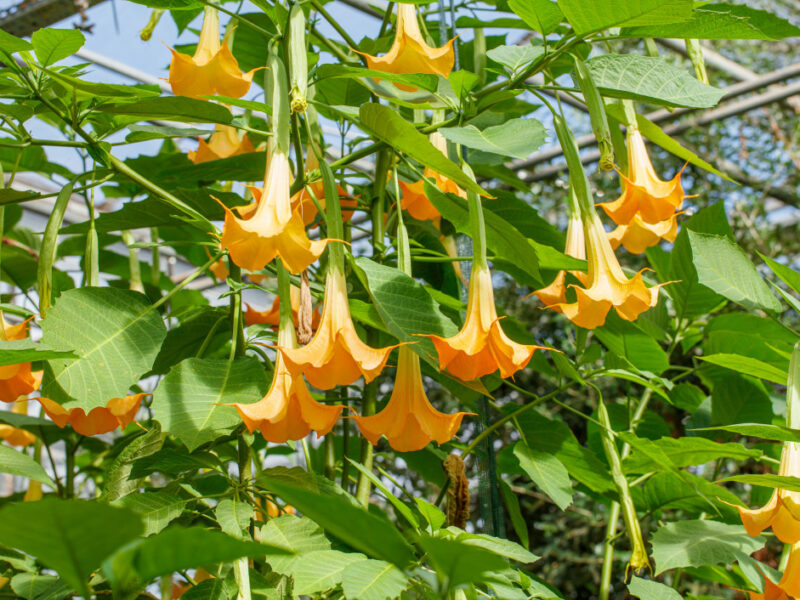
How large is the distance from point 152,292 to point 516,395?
250 cm

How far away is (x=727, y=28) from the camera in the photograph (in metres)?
0.69

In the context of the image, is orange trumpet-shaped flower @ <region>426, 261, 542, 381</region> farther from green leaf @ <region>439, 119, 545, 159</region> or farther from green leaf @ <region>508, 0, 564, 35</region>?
green leaf @ <region>508, 0, 564, 35</region>

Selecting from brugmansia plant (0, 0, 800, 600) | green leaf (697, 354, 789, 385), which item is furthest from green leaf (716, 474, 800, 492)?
green leaf (697, 354, 789, 385)

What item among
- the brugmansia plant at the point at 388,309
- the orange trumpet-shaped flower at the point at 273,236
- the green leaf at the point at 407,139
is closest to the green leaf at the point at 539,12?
the brugmansia plant at the point at 388,309

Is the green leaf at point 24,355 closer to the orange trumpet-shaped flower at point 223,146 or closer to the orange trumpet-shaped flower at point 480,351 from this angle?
the orange trumpet-shaped flower at point 480,351

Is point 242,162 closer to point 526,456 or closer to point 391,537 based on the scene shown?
point 526,456

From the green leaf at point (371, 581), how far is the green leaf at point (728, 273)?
49 cm

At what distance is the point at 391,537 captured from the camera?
0.35m

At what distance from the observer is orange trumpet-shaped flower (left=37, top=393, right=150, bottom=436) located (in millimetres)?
725

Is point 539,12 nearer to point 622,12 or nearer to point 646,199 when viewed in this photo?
point 622,12

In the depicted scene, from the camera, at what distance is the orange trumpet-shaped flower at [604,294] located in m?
0.71

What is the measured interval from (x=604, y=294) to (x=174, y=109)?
1.42ft

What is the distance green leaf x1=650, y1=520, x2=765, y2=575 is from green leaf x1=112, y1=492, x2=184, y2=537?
49cm

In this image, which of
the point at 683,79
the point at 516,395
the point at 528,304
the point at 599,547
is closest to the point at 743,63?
the point at 528,304
